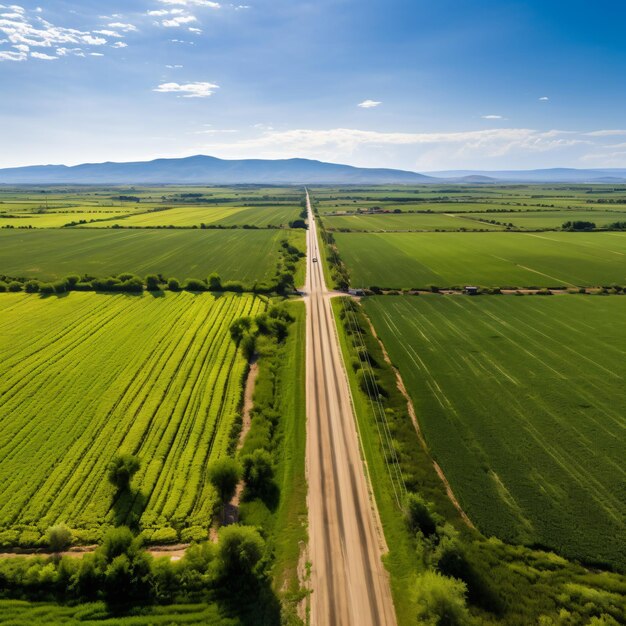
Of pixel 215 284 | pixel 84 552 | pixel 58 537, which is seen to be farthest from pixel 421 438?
pixel 215 284

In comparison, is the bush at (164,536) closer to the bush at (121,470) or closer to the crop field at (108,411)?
the crop field at (108,411)

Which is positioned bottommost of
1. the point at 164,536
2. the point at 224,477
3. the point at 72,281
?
the point at 164,536

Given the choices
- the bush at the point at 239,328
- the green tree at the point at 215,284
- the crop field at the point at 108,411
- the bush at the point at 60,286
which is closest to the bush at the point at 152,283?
the green tree at the point at 215,284

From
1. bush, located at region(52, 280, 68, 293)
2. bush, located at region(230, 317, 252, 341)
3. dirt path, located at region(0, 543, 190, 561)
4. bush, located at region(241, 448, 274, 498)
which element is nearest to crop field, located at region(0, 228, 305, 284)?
bush, located at region(52, 280, 68, 293)

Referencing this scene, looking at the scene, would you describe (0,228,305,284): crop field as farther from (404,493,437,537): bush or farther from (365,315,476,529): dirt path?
(404,493,437,537): bush

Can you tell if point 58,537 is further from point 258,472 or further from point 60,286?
point 60,286

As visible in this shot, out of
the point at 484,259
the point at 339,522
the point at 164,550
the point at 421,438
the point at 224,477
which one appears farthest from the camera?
the point at 484,259

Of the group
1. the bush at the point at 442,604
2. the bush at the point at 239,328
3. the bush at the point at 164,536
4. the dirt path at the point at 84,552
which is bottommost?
the dirt path at the point at 84,552
